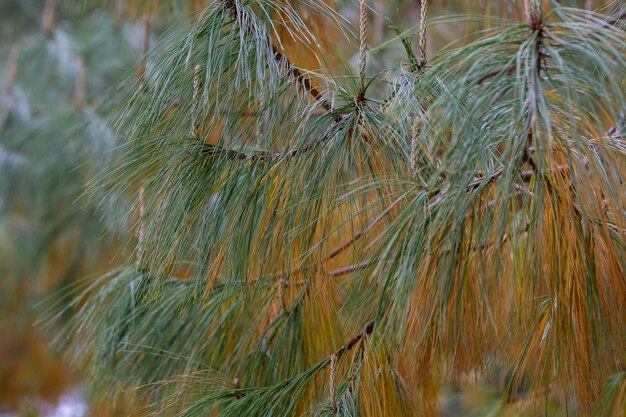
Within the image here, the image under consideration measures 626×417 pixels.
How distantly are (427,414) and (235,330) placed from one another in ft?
0.75

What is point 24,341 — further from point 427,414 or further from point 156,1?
point 427,414

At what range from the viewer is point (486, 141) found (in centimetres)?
56

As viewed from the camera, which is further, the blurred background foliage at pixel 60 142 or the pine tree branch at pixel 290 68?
the blurred background foliage at pixel 60 142

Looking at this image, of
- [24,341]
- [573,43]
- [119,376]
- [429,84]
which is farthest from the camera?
[24,341]

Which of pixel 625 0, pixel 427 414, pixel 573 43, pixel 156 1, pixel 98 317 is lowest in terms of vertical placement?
pixel 427 414

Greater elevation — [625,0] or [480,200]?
[625,0]

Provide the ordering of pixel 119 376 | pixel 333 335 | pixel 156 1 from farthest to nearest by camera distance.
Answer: pixel 156 1 → pixel 119 376 → pixel 333 335

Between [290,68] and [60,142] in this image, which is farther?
[60,142]

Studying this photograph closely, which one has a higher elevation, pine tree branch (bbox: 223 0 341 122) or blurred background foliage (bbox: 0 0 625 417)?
blurred background foliage (bbox: 0 0 625 417)

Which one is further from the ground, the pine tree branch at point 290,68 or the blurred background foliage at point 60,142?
the blurred background foliage at point 60,142

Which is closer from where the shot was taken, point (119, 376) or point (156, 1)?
point (119, 376)

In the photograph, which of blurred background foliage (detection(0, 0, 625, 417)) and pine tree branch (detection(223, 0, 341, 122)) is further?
blurred background foliage (detection(0, 0, 625, 417))

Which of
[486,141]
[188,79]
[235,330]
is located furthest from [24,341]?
[486,141]

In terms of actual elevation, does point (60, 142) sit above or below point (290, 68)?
above
